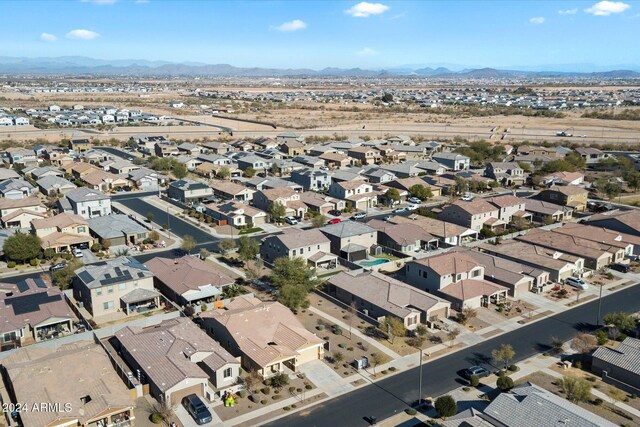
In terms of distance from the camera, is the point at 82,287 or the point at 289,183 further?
the point at 289,183

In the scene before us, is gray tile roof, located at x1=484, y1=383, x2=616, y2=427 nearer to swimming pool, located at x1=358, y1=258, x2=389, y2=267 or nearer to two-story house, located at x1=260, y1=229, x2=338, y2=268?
swimming pool, located at x1=358, y1=258, x2=389, y2=267

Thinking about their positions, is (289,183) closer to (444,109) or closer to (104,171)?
(104,171)

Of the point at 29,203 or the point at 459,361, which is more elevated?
the point at 29,203

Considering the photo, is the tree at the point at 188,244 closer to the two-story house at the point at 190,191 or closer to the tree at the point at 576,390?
the two-story house at the point at 190,191

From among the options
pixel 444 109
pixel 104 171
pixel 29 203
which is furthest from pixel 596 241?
pixel 444 109

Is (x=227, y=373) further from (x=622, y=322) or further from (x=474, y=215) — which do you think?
(x=474, y=215)

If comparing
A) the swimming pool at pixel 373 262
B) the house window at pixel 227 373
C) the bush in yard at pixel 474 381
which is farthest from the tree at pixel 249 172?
the bush in yard at pixel 474 381

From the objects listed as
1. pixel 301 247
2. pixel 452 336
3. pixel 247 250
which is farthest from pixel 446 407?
pixel 247 250
